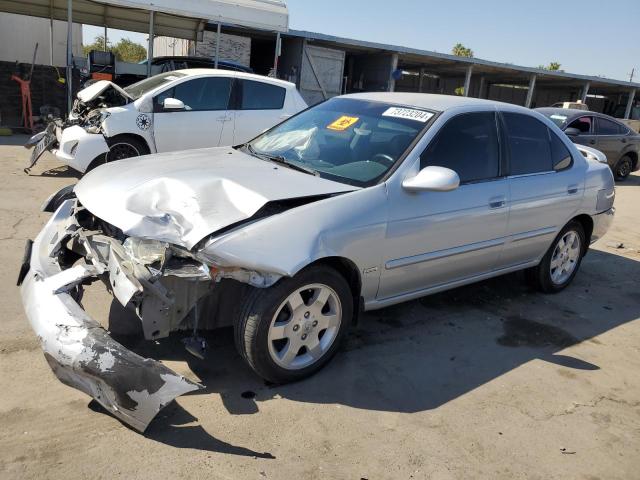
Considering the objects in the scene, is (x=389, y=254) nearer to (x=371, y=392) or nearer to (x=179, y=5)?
(x=371, y=392)

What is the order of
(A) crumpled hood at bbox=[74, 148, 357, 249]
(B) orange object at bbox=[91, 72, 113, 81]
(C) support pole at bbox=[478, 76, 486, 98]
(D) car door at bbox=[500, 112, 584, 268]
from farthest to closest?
1. (C) support pole at bbox=[478, 76, 486, 98]
2. (B) orange object at bbox=[91, 72, 113, 81]
3. (D) car door at bbox=[500, 112, 584, 268]
4. (A) crumpled hood at bbox=[74, 148, 357, 249]

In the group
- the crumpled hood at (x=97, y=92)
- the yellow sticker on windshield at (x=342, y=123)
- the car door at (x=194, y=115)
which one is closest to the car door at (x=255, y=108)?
the car door at (x=194, y=115)

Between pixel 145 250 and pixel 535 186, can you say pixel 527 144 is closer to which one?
pixel 535 186

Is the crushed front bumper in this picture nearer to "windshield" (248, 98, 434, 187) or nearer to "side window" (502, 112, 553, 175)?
"windshield" (248, 98, 434, 187)

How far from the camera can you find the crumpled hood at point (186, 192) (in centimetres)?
292

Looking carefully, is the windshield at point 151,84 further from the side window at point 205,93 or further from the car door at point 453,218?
the car door at point 453,218

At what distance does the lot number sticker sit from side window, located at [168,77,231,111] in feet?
15.1

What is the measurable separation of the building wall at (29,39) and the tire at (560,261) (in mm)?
19496

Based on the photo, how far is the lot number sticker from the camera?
3.98 metres

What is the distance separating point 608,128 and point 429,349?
37.5ft

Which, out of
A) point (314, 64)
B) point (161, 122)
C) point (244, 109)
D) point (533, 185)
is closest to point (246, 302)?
point (533, 185)

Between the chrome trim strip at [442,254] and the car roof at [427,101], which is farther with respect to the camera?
the car roof at [427,101]

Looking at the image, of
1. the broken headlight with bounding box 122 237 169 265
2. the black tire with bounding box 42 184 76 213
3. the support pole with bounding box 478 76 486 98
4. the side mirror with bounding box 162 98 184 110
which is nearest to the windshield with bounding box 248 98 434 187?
the broken headlight with bounding box 122 237 169 265

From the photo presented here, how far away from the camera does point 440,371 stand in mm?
3648
